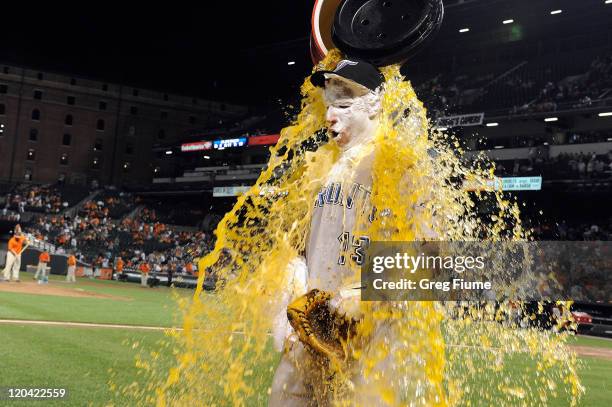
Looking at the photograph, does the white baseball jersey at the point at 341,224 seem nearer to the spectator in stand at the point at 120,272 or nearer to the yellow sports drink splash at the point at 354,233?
the yellow sports drink splash at the point at 354,233

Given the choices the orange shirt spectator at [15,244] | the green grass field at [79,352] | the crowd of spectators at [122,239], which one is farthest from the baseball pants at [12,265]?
the crowd of spectators at [122,239]

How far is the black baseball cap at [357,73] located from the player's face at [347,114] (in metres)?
0.05

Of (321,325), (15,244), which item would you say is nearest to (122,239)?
(15,244)

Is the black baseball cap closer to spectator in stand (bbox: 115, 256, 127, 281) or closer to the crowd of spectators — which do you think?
the crowd of spectators

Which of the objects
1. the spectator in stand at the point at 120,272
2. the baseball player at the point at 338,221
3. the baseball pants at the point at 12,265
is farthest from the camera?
the spectator in stand at the point at 120,272

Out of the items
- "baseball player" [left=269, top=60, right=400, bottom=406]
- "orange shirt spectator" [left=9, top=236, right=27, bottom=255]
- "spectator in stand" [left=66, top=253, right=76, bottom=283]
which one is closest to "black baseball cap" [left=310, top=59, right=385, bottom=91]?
"baseball player" [left=269, top=60, right=400, bottom=406]

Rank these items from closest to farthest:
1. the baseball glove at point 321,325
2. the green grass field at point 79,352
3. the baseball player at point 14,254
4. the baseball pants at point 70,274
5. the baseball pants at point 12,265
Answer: the baseball glove at point 321,325 < the green grass field at point 79,352 < the baseball player at point 14,254 < the baseball pants at point 12,265 < the baseball pants at point 70,274

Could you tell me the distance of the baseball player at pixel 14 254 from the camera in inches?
768

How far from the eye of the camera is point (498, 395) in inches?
299

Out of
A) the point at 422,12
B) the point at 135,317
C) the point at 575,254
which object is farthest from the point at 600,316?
the point at 422,12

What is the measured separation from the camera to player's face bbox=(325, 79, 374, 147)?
3.04 meters

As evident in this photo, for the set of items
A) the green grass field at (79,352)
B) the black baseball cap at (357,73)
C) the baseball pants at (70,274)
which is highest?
the black baseball cap at (357,73)

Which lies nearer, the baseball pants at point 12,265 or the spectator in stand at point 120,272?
the baseball pants at point 12,265

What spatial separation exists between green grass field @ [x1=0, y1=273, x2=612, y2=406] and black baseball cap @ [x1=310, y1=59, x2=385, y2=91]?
144cm
